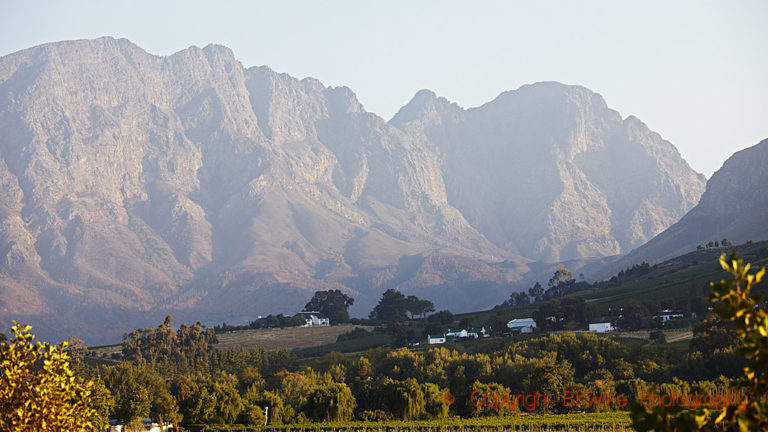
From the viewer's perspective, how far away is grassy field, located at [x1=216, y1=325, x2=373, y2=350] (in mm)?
146625

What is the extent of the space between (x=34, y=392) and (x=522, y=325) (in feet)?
429

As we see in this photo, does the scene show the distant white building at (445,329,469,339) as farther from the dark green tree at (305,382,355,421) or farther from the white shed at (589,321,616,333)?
the dark green tree at (305,382,355,421)

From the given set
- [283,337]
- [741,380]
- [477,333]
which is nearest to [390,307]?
[283,337]

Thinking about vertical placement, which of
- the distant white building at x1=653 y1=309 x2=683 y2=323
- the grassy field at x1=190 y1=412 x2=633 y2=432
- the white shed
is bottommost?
the grassy field at x1=190 y1=412 x2=633 y2=432

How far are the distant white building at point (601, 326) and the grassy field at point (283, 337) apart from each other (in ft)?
167

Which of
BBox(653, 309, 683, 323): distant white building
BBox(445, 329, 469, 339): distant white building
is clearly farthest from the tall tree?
BBox(653, 309, 683, 323): distant white building

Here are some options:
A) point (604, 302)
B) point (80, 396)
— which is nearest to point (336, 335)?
point (604, 302)

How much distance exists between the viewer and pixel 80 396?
20156 millimetres

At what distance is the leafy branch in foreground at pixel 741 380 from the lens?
10.6 meters

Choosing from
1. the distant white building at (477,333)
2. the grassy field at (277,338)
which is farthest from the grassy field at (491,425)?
the grassy field at (277,338)

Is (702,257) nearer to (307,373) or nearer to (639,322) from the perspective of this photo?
(639,322)

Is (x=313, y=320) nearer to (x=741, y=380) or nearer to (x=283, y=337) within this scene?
(x=283, y=337)

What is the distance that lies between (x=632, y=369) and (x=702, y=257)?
399ft

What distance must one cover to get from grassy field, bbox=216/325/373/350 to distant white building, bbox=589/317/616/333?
50761mm
